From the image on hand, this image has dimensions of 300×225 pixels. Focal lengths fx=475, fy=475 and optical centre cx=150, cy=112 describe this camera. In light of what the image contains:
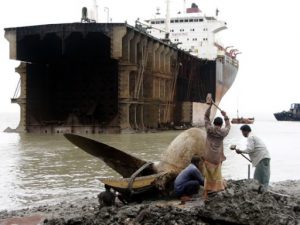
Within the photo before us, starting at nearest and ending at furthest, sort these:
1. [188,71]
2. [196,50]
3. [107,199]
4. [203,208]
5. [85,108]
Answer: [203,208]
[107,199]
[85,108]
[188,71]
[196,50]

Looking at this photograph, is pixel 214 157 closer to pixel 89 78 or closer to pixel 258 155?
pixel 258 155

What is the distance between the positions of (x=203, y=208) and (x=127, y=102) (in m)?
17.6

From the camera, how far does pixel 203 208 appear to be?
5.42 meters

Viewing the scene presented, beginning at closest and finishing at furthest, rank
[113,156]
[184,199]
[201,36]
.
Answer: [184,199] < [113,156] < [201,36]

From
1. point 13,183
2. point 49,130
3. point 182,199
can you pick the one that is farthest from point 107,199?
point 49,130

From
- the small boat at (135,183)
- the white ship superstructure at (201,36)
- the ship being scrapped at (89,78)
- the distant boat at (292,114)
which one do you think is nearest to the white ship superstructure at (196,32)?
the white ship superstructure at (201,36)

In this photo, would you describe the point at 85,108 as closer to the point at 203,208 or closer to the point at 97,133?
the point at 97,133

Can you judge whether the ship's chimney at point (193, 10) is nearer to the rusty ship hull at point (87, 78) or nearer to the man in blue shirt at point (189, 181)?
the rusty ship hull at point (87, 78)

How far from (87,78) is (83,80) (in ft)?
0.86

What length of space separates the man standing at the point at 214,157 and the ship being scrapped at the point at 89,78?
52.3 ft

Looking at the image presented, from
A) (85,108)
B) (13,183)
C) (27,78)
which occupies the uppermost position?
(27,78)

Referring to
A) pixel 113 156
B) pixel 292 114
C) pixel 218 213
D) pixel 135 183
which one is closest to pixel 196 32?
pixel 113 156

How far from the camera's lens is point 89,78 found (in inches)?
1005

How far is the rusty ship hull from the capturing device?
23.0 m
